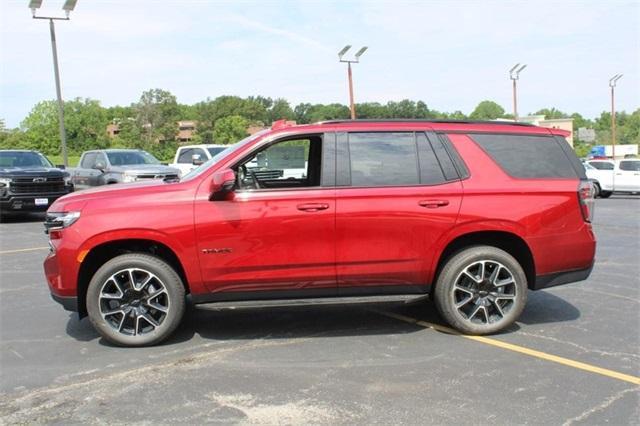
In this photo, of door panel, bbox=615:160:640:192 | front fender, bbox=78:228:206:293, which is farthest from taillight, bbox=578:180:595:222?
door panel, bbox=615:160:640:192

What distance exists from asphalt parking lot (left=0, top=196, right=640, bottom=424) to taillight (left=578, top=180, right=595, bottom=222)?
1047mm

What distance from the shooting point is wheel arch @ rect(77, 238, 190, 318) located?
4688 millimetres

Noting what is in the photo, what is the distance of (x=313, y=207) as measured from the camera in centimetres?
468

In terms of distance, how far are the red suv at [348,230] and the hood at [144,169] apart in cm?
1009

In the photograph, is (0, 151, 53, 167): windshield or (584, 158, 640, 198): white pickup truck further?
(584, 158, 640, 198): white pickup truck

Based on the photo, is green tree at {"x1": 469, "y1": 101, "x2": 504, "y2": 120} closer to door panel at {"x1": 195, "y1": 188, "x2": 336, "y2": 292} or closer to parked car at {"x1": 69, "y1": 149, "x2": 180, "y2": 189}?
parked car at {"x1": 69, "y1": 149, "x2": 180, "y2": 189}

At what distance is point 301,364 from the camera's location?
14.3 ft

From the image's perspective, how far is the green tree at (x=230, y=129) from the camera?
97188 mm

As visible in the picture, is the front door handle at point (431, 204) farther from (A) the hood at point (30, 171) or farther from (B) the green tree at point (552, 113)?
(B) the green tree at point (552, 113)

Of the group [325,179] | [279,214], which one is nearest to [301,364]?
[279,214]

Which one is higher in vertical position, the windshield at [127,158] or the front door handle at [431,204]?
the windshield at [127,158]

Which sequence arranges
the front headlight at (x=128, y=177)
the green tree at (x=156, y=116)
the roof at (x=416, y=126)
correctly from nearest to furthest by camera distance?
the roof at (x=416, y=126) < the front headlight at (x=128, y=177) < the green tree at (x=156, y=116)

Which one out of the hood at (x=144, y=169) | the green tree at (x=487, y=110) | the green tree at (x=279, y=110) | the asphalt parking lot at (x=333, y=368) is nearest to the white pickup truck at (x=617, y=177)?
the hood at (x=144, y=169)

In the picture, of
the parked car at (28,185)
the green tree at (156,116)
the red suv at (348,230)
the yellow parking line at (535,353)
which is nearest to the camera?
the yellow parking line at (535,353)
